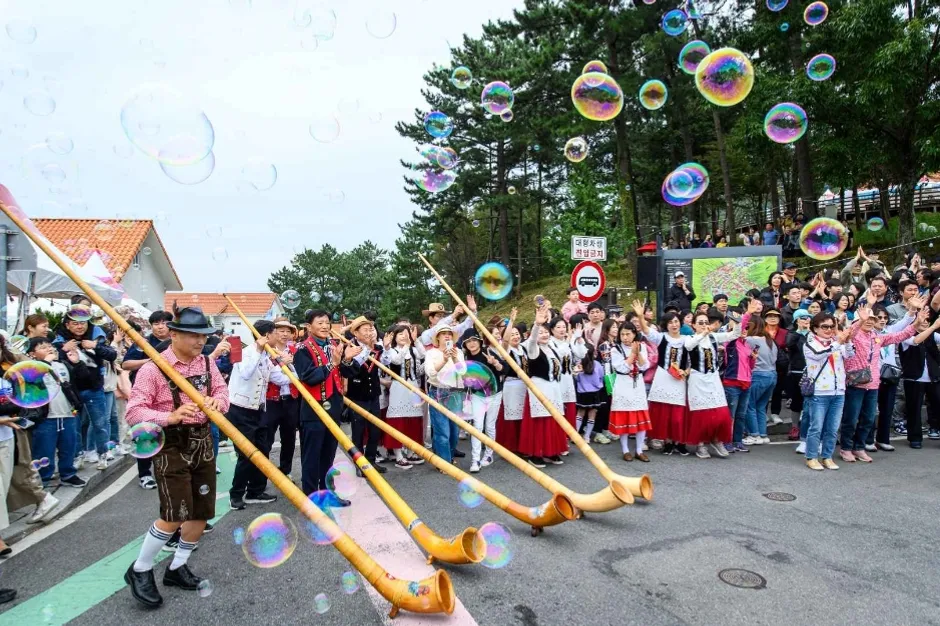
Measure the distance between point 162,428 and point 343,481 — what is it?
280cm

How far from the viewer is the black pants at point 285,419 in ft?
21.0

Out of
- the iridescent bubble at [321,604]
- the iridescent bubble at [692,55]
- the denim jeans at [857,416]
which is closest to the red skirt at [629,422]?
the denim jeans at [857,416]

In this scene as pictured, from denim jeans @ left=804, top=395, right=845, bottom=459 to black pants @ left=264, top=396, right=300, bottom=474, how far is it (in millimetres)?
5670

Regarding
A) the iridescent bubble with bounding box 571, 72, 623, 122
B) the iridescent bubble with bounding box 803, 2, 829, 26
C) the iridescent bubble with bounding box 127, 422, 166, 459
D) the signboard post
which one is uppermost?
the iridescent bubble with bounding box 803, 2, 829, 26

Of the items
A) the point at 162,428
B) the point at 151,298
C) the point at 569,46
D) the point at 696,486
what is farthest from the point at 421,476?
the point at 151,298

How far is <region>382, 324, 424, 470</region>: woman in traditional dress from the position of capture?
7609 mm

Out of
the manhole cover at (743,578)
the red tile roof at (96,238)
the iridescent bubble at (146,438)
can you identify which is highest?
the red tile roof at (96,238)

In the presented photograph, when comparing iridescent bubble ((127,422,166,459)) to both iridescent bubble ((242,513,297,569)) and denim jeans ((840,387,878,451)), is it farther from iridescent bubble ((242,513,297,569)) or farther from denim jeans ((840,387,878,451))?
denim jeans ((840,387,878,451))

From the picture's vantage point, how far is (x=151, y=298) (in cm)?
2867

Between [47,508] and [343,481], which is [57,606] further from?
[343,481]

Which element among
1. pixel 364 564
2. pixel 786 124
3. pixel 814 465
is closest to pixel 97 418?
pixel 364 564

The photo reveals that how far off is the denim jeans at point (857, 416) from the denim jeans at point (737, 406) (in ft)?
3.63

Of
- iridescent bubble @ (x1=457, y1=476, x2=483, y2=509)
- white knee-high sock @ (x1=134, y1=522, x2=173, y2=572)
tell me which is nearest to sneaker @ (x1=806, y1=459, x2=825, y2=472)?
iridescent bubble @ (x1=457, y1=476, x2=483, y2=509)

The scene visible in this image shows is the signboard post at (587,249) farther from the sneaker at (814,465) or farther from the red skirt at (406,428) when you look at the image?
the sneaker at (814,465)
